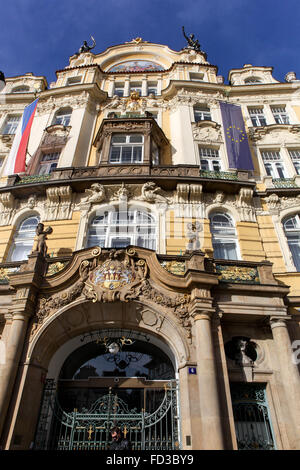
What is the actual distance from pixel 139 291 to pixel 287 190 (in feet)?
33.6

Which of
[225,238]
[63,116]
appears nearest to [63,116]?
[63,116]

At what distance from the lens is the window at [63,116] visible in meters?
22.3

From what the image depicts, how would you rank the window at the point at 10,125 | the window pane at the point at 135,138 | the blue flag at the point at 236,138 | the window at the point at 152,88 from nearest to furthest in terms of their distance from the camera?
1. the blue flag at the point at 236,138
2. the window pane at the point at 135,138
3. the window at the point at 10,125
4. the window at the point at 152,88

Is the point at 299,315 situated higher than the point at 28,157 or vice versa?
the point at 28,157

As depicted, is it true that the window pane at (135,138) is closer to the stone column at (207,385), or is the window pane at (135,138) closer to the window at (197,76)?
the window at (197,76)

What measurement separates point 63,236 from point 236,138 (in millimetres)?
12209

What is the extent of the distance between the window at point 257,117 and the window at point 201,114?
327 centimetres

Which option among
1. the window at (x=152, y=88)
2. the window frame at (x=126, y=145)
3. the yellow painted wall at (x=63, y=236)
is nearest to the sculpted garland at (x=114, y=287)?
the yellow painted wall at (x=63, y=236)

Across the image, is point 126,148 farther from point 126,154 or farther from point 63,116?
point 63,116

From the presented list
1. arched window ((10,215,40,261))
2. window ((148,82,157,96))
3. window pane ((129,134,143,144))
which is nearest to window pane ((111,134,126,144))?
window pane ((129,134,143,144))

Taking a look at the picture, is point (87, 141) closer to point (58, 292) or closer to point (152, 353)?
point (58, 292)

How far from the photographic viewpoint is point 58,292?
11391 millimetres

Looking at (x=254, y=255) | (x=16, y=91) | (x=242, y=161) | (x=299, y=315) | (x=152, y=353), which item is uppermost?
(x=16, y=91)
